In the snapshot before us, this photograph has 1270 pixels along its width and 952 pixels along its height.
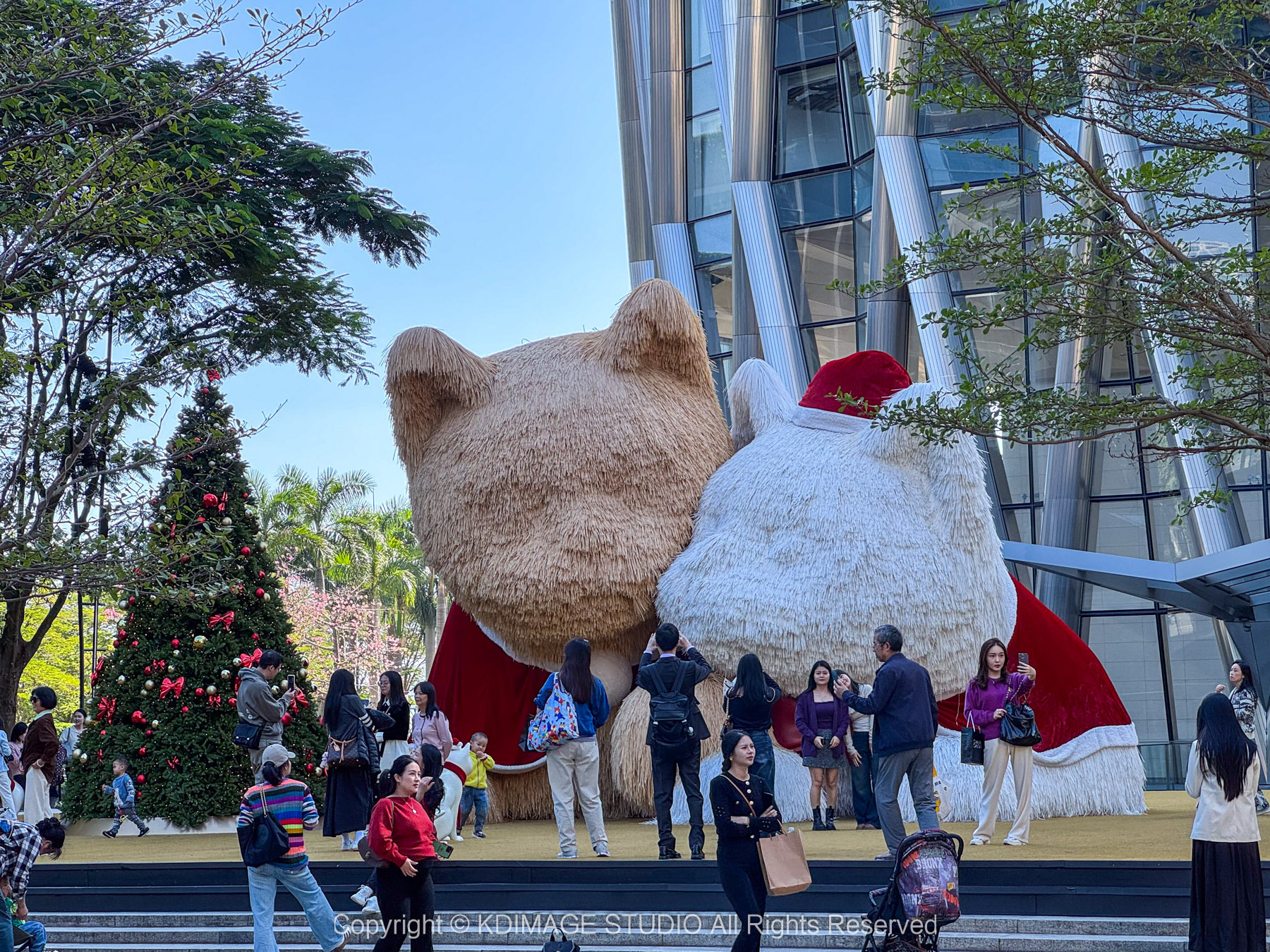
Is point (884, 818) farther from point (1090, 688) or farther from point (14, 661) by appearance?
point (14, 661)

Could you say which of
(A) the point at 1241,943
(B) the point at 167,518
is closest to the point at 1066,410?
(A) the point at 1241,943

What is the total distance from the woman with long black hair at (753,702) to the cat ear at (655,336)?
3.07 m

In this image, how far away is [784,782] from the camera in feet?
30.9

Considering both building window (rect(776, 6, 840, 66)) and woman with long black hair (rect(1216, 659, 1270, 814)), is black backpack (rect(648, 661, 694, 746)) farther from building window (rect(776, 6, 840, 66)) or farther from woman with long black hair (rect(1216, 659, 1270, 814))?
building window (rect(776, 6, 840, 66))

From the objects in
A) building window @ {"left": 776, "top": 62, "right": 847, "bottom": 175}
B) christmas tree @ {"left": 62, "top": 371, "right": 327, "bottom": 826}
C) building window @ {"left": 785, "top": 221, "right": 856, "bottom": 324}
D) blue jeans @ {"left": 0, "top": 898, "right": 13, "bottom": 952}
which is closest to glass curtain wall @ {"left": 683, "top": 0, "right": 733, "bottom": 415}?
building window @ {"left": 776, "top": 62, "right": 847, "bottom": 175}

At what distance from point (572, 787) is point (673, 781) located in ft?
2.10

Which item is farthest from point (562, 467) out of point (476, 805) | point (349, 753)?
point (476, 805)

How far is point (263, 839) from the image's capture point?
5988 mm

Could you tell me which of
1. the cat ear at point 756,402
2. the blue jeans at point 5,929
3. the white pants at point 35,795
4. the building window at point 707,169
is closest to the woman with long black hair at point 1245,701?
the cat ear at point 756,402

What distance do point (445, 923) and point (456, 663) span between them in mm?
3936

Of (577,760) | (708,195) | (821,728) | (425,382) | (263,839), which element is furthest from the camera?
(708,195)

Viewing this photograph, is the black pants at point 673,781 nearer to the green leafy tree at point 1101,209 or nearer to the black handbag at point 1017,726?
the black handbag at point 1017,726

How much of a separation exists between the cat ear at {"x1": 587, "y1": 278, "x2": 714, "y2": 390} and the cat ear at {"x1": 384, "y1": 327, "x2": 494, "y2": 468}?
1025mm

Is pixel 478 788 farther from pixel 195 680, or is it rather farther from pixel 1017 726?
pixel 1017 726
